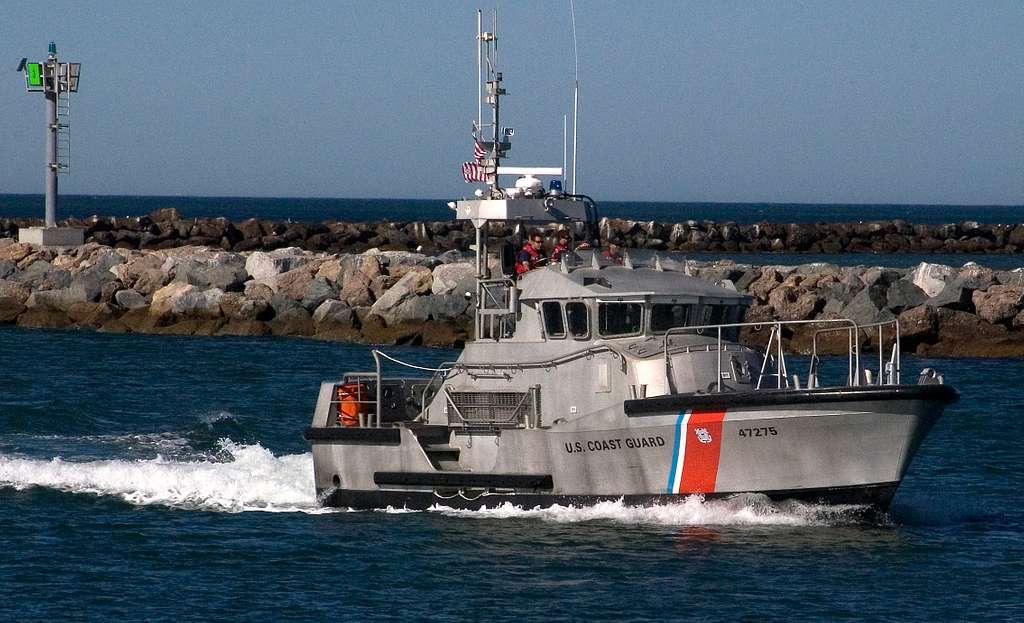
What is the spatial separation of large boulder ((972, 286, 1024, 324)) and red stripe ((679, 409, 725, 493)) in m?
19.4

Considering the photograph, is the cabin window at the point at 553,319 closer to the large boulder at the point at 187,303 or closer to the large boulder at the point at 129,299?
the large boulder at the point at 187,303

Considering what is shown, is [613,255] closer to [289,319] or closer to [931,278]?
[289,319]

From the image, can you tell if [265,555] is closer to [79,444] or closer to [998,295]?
[79,444]

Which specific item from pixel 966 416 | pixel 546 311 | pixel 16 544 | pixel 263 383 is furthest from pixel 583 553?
pixel 263 383

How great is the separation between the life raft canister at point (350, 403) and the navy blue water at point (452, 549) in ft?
3.69

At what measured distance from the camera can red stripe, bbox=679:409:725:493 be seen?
49.6ft

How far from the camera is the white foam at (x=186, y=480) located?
18109 mm

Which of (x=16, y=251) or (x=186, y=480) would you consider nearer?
(x=186, y=480)

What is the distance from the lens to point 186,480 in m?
18.9

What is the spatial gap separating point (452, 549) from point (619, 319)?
3.11 metres

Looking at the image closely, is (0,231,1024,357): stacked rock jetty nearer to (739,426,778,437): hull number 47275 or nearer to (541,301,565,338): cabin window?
(541,301,565,338): cabin window

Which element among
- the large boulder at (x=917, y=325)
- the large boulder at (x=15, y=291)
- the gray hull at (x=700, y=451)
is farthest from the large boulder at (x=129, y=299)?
the gray hull at (x=700, y=451)

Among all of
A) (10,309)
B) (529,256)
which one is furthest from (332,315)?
(529,256)

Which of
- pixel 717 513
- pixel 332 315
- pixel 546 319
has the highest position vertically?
pixel 546 319
